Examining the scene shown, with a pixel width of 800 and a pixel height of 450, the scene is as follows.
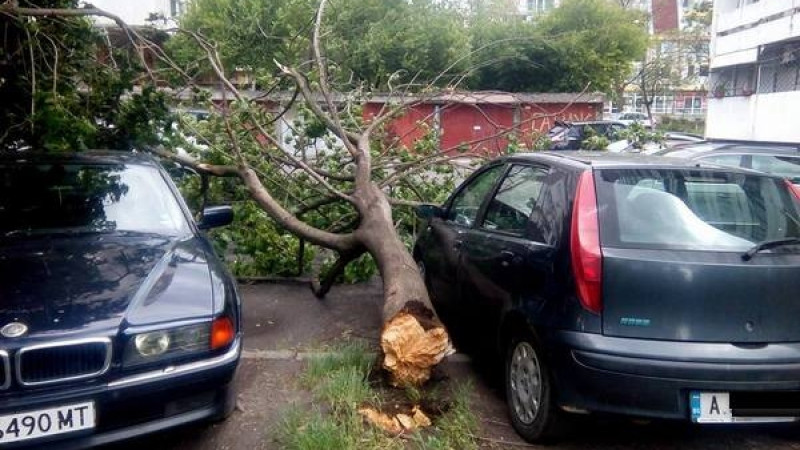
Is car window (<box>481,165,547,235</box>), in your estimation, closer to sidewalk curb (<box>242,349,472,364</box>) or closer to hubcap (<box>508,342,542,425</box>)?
hubcap (<box>508,342,542,425</box>)

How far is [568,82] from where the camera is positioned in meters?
28.2

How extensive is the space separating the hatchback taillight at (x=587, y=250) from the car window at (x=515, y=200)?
1.64 ft

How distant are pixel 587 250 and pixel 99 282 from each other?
247cm

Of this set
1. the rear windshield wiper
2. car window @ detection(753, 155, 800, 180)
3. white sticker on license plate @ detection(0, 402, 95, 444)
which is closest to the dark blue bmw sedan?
white sticker on license plate @ detection(0, 402, 95, 444)

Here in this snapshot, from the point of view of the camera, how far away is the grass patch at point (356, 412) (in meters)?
3.47

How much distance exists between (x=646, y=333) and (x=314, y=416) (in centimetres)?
184

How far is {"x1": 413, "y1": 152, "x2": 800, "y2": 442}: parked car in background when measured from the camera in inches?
121

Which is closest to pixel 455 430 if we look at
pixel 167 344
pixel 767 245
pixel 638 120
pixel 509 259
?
pixel 509 259

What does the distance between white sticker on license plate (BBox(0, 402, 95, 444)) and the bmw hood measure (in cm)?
34

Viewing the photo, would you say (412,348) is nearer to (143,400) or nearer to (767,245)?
(143,400)

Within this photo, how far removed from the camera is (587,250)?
324cm

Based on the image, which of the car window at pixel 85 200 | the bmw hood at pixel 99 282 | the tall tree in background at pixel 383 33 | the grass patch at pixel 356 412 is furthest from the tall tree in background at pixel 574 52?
the bmw hood at pixel 99 282

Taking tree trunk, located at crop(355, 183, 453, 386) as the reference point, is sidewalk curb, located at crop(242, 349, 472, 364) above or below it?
below

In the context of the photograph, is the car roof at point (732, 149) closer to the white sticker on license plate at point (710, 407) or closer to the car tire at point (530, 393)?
the car tire at point (530, 393)
